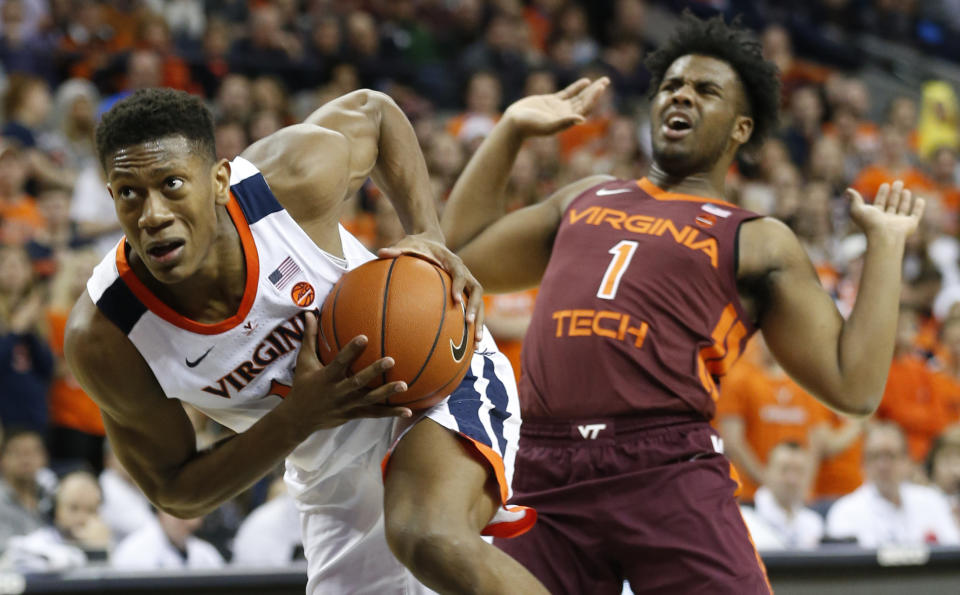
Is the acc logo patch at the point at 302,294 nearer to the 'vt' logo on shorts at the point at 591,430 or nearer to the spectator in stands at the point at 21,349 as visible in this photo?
the 'vt' logo on shorts at the point at 591,430

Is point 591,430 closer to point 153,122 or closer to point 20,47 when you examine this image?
point 153,122

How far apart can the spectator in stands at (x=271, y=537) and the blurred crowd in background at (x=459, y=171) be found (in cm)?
1

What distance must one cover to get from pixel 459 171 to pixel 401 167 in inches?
170

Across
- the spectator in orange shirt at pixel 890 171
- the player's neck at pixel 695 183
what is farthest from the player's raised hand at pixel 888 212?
the spectator in orange shirt at pixel 890 171

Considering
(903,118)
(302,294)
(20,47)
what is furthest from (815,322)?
(903,118)

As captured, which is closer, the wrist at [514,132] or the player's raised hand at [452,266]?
the player's raised hand at [452,266]

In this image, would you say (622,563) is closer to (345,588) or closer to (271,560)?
(345,588)

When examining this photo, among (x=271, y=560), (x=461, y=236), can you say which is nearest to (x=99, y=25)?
(x=271, y=560)

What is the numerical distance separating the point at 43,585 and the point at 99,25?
5.53 metres

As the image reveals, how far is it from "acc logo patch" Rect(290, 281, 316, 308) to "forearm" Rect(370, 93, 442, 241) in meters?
0.49

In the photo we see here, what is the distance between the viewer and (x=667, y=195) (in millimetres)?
3629

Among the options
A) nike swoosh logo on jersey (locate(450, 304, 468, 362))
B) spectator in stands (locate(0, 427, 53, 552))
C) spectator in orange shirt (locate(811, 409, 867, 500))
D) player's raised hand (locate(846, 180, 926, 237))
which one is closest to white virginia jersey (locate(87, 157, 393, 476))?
nike swoosh logo on jersey (locate(450, 304, 468, 362))

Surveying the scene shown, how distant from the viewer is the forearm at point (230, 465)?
9.23 ft

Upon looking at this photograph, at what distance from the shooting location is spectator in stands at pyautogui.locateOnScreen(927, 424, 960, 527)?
247 inches
